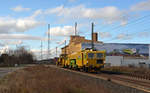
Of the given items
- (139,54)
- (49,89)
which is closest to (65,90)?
(49,89)

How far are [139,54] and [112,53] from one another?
32.6ft

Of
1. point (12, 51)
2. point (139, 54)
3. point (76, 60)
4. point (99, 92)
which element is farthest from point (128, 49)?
point (99, 92)

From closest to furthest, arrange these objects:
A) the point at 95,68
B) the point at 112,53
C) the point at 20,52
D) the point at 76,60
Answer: the point at 95,68, the point at 76,60, the point at 112,53, the point at 20,52

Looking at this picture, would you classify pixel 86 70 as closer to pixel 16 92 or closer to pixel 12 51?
pixel 16 92

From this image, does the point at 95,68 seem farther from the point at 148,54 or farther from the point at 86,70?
the point at 148,54

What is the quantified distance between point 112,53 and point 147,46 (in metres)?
14.3

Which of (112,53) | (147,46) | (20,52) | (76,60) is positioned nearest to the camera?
(76,60)

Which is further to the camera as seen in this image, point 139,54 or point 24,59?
point 24,59

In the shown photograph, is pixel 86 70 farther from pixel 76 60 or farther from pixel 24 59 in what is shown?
pixel 24 59

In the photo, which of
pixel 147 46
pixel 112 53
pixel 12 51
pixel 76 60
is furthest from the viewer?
pixel 12 51

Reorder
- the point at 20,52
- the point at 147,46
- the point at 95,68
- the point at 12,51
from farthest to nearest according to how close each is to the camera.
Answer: the point at 20,52 < the point at 12,51 < the point at 147,46 < the point at 95,68

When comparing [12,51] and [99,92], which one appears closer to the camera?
[99,92]

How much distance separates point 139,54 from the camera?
7194cm

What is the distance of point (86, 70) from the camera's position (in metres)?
29.9
